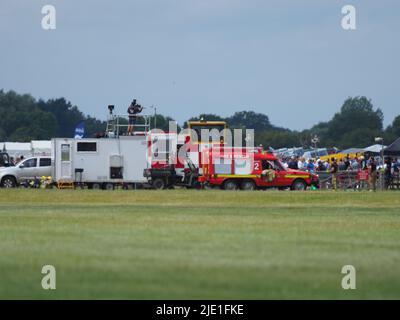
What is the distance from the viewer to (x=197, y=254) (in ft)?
52.9

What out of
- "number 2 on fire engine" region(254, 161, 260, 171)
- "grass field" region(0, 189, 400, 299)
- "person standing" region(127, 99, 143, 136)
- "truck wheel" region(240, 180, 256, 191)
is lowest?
"grass field" region(0, 189, 400, 299)

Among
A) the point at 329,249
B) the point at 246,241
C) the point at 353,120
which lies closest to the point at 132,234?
the point at 246,241

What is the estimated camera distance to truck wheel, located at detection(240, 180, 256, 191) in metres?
52.0

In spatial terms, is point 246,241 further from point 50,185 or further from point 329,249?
point 50,185

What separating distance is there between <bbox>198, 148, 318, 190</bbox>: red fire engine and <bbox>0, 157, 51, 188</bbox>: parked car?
9.98 metres

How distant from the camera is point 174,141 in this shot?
54438 millimetres

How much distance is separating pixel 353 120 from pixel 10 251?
5562 inches

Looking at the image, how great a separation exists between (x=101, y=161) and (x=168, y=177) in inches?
A: 133

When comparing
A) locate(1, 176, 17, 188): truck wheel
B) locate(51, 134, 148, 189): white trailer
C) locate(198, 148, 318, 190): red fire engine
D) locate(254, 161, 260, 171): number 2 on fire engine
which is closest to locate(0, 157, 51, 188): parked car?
locate(1, 176, 17, 188): truck wheel

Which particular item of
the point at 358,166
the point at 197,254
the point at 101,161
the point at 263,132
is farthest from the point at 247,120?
the point at 197,254

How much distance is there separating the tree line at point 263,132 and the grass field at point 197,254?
315ft

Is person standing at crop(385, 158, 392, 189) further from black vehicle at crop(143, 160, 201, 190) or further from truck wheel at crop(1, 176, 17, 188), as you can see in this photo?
truck wheel at crop(1, 176, 17, 188)

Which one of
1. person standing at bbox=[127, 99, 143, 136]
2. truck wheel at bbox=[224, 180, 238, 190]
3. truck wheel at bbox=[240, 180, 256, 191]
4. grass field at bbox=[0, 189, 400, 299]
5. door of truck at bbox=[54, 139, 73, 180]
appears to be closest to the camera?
grass field at bbox=[0, 189, 400, 299]

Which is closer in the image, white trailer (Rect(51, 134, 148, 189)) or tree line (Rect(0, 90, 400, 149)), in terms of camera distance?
white trailer (Rect(51, 134, 148, 189))
